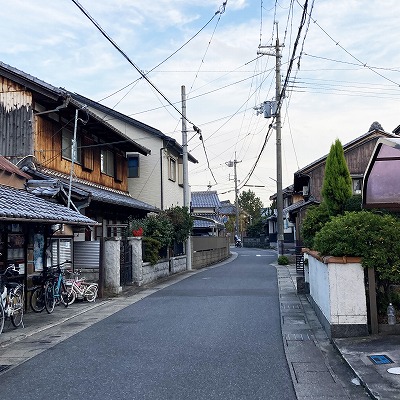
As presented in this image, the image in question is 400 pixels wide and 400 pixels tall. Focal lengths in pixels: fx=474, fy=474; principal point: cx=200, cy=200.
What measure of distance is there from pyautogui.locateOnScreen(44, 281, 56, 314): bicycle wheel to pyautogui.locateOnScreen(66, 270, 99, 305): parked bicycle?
99 centimetres

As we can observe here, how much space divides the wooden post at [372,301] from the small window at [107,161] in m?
15.9

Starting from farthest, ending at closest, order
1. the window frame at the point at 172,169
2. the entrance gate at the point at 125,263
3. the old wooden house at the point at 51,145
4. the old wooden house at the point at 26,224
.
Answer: the window frame at the point at 172,169
the entrance gate at the point at 125,263
the old wooden house at the point at 51,145
the old wooden house at the point at 26,224

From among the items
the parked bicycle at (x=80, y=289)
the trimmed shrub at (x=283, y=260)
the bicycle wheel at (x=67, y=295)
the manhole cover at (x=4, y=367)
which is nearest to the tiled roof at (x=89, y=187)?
the parked bicycle at (x=80, y=289)

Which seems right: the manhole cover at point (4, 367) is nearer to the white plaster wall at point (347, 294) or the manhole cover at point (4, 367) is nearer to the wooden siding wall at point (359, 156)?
the white plaster wall at point (347, 294)

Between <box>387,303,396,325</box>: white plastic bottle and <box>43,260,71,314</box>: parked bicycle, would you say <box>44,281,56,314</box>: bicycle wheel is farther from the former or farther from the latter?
<box>387,303,396,325</box>: white plastic bottle

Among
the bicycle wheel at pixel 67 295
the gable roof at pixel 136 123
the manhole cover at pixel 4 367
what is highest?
the gable roof at pixel 136 123

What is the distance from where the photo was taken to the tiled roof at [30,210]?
28.7ft

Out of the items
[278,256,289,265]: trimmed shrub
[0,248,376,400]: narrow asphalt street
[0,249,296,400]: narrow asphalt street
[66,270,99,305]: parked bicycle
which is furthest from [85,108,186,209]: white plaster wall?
[0,249,296,400]: narrow asphalt street

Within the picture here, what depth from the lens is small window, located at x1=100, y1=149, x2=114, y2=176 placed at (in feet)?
71.7

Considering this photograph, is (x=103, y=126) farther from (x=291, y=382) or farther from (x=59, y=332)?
(x=291, y=382)

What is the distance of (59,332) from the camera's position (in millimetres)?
9453

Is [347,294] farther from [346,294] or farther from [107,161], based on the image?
[107,161]

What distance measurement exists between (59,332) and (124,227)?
40.6ft

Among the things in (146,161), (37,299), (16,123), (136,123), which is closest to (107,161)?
(146,161)
